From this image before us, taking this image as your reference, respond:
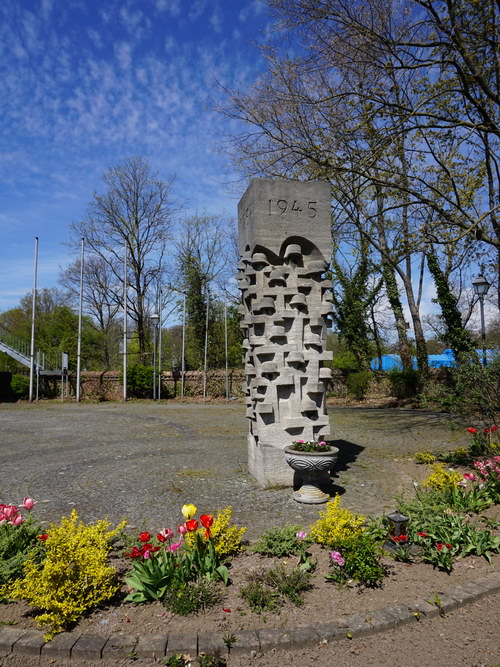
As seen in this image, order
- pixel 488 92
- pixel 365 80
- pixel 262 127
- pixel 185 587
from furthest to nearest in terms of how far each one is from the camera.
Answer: pixel 262 127, pixel 365 80, pixel 488 92, pixel 185 587

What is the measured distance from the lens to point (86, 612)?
327 centimetres

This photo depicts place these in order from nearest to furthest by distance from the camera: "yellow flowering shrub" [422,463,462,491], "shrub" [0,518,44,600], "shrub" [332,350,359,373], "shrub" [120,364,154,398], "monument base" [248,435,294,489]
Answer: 1. "shrub" [0,518,44,600]
2. "yellow flowering shrub" [422,463,462,491]
3. "monument base" [248,435,294,489]
4. "shrub" [120,364,154,398]
5. "shrub" [332,350,359,373]

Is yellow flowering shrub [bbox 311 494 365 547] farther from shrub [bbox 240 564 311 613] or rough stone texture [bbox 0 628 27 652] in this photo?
rough stone texture [bbox 0 628 27 652]

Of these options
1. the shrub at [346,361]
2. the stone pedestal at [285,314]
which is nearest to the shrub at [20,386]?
the shrub at [346,361]

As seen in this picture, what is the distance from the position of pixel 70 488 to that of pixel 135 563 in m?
3.78

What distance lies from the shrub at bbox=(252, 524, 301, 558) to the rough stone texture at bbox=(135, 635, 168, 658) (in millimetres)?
1472

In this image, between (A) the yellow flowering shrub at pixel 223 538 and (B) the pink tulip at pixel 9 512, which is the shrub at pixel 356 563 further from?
(B) the pink tulip at pixel 9 512

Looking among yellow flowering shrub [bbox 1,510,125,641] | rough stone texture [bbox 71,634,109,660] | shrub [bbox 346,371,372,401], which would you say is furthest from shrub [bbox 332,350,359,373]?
rough stone texture [bbox 71,634,109,660]

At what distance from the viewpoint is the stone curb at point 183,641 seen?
284 cm

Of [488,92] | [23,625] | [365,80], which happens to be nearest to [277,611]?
[23,625]

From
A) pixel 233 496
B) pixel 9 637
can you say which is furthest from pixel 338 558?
pixel 233 496

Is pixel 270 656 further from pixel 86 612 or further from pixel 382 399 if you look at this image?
pixel 382 399

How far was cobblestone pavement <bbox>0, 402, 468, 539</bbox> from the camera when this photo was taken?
5.83 meters

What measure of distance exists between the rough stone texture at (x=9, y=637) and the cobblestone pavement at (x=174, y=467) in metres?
2.13
